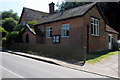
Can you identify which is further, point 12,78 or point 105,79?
point 105,79

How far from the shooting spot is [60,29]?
18594mm

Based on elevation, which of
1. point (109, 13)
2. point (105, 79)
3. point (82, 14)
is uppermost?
point (109, 13)

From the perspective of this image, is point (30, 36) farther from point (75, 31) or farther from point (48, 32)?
point (75, 31)

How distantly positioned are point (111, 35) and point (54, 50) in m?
12.4

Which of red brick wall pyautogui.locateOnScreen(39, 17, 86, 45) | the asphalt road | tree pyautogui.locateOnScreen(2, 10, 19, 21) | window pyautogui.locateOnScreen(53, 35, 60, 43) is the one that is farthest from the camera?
tree pyautogui.locateOnScreen(2, 10, 19, 21)

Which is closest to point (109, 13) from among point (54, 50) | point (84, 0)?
point (84, 0)

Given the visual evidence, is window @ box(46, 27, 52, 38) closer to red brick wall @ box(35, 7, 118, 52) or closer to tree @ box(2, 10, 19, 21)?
red brick wall @ box(35, 7, 118, 52)

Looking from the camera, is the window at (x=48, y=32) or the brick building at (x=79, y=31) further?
the window at (x=48, y=32)

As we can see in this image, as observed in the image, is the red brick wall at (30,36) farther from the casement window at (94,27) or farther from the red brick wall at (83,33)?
the casement window at (94,27)

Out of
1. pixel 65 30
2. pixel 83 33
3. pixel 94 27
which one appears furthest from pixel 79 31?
pixel 94 27

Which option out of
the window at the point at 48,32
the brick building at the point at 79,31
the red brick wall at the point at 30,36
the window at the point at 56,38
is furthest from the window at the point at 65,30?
the red brick wall at the point at 30,36

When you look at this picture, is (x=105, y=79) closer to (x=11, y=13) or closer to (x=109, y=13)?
(x=109, y=13)

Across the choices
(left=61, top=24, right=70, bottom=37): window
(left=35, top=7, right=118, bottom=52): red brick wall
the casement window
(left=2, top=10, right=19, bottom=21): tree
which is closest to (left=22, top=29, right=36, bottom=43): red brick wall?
(left=35, top=7, right=118, bottom=52): red brick wall

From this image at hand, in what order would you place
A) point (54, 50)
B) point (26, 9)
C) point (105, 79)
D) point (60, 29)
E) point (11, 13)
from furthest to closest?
point (11, 13)
point (26, 9)
point (60, 29)
point (54, 50)
point (105, 79)
